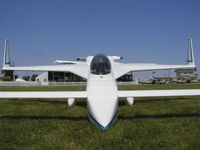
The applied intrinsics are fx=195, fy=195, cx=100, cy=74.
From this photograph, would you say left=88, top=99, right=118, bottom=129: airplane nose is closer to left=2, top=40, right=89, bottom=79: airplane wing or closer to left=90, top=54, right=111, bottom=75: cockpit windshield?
left=90, top=54, right=111, bottom=75: cockpit windshield

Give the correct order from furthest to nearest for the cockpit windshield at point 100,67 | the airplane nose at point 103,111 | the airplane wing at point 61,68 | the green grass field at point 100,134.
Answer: the airplane wing at point 61,68
the cockpit windshield at point 100,67
the airplane nose at point 103,111
the green grass field at point 100,134

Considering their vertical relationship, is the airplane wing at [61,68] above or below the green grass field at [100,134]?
above

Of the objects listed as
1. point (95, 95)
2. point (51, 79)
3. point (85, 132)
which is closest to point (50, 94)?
point (95, 95)

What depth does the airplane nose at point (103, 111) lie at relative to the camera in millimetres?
5434

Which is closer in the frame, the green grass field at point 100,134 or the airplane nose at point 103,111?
the green grass field at point 100,134

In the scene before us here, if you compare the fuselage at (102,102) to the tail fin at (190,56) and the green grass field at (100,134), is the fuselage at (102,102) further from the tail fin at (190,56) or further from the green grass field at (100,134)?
the tail fin at (190,56)

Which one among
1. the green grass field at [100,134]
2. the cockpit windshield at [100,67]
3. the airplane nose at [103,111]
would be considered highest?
the cockpit windshield at [100,67]

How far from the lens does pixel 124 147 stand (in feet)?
13.3

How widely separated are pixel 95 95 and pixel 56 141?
2.11 m

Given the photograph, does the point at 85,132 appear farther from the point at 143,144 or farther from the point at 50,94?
the point at 50,94

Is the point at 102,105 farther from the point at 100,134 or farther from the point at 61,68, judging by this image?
the point at 61,68

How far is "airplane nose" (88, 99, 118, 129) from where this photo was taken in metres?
5.43

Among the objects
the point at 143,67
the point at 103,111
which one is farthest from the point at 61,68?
the point at 103,111

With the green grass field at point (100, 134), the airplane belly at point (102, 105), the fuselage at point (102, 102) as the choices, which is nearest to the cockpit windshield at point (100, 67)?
the fuselage at point (102, 102)
